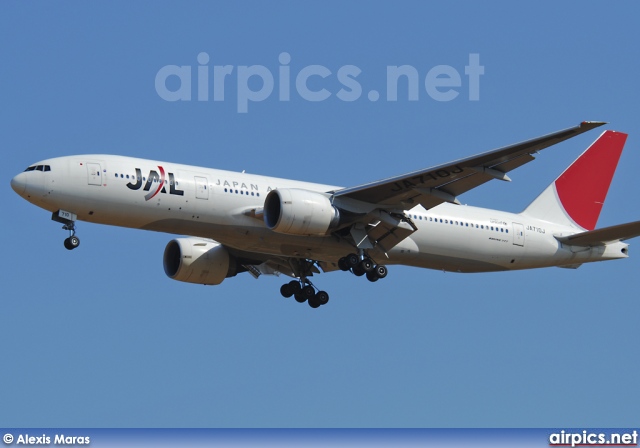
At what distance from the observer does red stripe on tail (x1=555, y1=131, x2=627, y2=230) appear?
57812 mm

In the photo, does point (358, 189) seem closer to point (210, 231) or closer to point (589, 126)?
point (210, 231)

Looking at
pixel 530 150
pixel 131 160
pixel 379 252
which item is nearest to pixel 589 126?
pixel 530 150

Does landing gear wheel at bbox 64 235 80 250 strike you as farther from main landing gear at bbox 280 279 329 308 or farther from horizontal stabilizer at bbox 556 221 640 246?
horizontal stabilizer at bbox 556 221 640 246

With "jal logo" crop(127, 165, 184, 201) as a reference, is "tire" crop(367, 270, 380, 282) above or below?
below

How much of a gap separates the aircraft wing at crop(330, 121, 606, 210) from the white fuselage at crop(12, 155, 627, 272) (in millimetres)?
1969

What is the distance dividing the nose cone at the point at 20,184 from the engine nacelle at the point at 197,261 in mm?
8666

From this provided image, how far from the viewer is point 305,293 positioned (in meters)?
54.5

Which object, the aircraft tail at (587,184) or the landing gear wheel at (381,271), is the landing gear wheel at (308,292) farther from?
the aircraft tail at (587,184)

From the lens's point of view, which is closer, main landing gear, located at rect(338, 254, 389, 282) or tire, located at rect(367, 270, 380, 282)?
main landing gear, located at rect(338, 254, 389, 282)

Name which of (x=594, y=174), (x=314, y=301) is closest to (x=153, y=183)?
(x=314, y=301)

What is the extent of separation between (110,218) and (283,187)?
664cm

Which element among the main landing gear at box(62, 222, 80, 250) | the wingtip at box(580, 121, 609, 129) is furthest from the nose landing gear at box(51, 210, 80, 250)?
the wingtip at box(580, 121, 609, 129)

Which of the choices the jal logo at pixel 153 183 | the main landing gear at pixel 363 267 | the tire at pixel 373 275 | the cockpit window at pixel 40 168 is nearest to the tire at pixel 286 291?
the main landing gear at pixel 363 267

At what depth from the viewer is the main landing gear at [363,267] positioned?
5016cm
